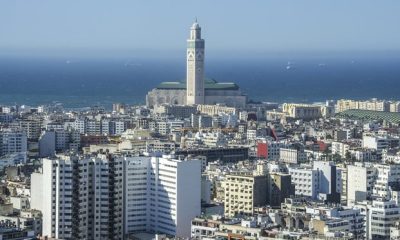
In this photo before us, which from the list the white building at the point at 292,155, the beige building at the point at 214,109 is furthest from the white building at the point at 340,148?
the beige building at the point at 214,109

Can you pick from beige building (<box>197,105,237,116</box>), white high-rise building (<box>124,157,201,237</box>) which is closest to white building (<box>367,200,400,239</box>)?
white high-rise building (<box>124,157,201,237</box>)

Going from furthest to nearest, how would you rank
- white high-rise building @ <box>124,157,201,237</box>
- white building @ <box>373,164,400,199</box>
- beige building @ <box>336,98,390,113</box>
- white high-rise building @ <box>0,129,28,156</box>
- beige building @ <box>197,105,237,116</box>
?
1. beige building @ <box>336,98,390,113</box>
2. beige building @ <box>197,105,237,116</box>
3. white high-rise building @ <box>0,129,28,156</box>
4. white building @ <box>373,164,400,199</box>
5. white high-rise building @ <box>124,157,201,237</box>

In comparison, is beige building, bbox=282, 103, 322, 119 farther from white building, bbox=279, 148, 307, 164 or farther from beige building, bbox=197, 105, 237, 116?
white building, bbox=279, 148, 307, 164

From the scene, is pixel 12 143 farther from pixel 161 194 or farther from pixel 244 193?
pixel 161 194

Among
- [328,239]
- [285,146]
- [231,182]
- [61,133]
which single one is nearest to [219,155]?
[285,146]

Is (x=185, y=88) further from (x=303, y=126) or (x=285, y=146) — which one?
(x=285, y=146)

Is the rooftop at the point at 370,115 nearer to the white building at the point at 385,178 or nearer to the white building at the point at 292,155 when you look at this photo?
the white building at the point at 292,155
